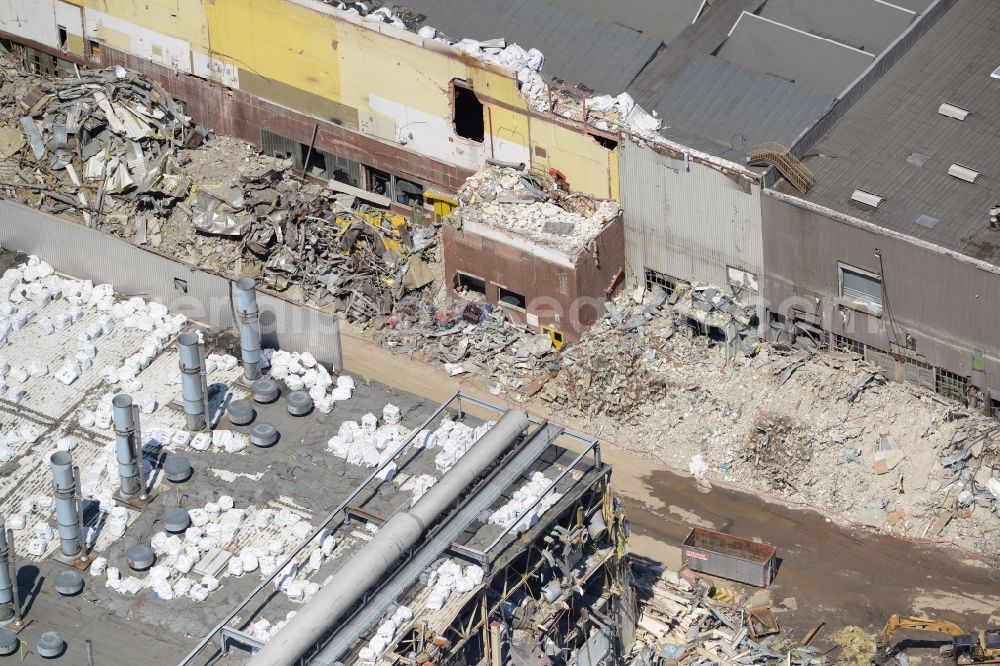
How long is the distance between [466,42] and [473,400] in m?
21.0

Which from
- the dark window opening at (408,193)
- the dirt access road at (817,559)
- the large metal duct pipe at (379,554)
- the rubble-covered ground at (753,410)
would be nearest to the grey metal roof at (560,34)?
the dark window opening at (408,193)

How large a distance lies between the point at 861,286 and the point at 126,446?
24.5 meters

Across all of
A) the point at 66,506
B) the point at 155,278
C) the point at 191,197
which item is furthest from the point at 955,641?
the point at 191,197

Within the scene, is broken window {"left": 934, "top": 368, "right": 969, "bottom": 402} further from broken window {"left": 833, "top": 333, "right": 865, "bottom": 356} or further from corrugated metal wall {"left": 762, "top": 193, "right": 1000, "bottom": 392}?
broken window {"left": 833, "top": 333, "right": 865, "bottom": 356}

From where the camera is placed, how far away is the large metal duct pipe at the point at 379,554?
46.3 meters

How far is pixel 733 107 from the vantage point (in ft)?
226

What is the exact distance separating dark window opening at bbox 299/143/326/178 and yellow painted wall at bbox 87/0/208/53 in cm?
500

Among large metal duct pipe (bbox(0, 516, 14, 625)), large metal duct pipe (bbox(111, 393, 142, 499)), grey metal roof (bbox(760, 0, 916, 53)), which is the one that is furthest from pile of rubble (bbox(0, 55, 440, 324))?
large metal duct pipe (bbox(0, 516, 14, 625))

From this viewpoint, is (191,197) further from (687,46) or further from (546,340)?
(687,46)

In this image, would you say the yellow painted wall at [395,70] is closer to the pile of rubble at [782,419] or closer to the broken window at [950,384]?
the pile of rubble at [782,419]

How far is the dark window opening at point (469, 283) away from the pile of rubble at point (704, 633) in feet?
44.7

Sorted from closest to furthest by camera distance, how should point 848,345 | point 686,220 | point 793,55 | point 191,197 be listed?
1. point 848,345
2. point 686,220
3. point 793,55
4. point 191,197

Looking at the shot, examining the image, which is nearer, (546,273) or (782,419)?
(782,419)

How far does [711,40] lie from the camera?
2862 inches
